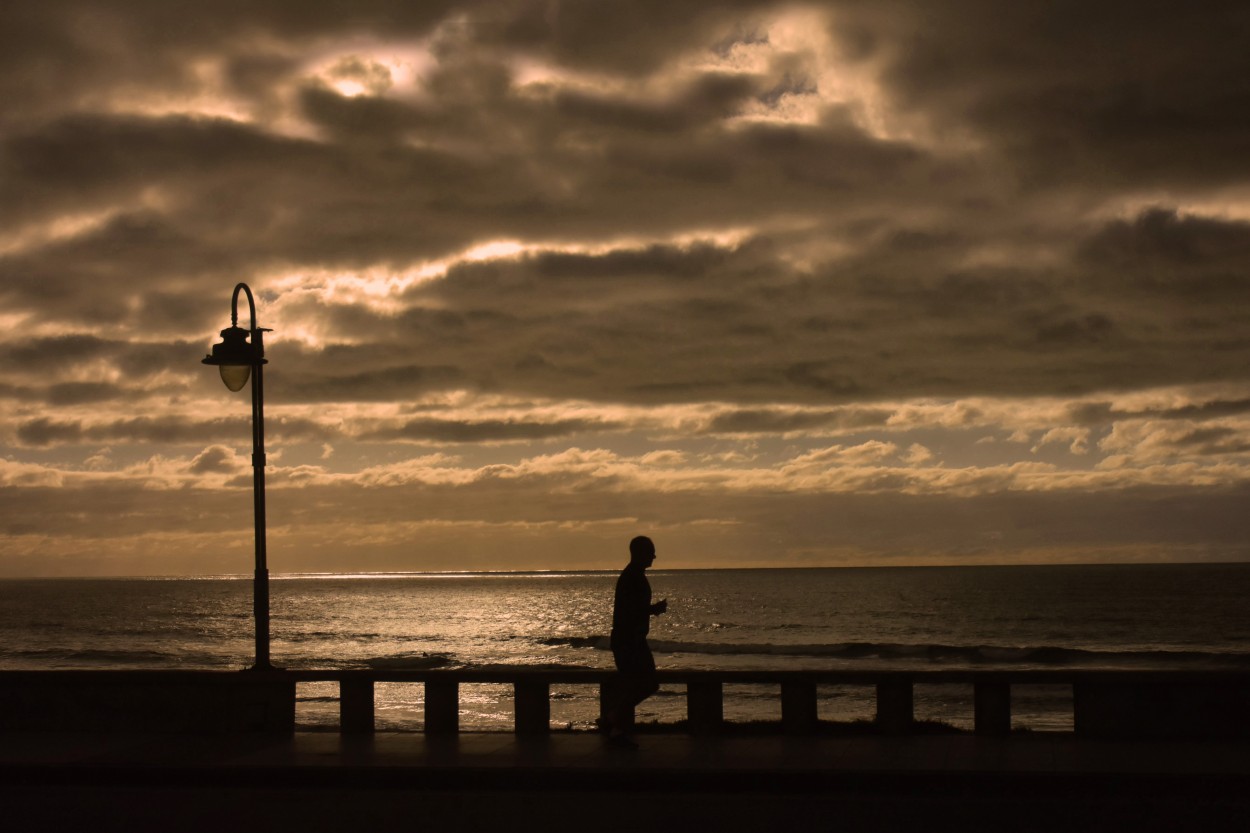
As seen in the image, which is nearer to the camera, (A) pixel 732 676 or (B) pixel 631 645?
(B) pixel 631 645

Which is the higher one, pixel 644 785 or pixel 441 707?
pixel 441 707

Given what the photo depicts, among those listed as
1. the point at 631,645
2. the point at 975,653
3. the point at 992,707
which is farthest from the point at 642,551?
the point at 975,653

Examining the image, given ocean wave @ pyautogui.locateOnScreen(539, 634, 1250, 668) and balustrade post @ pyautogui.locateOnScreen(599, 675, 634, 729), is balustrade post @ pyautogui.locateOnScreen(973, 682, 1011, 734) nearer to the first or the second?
balustrade post @ pyautogui.locateOnScreen(599, 675, 634, 729)

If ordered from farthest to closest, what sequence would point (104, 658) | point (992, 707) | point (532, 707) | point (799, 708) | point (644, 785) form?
1. point (104, 658)
2. point (532, 707)
3. point (799, 708)
4. point (992, 707)
5. point (644, 785)

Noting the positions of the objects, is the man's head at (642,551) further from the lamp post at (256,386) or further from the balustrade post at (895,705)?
the lamp post at (256,386)

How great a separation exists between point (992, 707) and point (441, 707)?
5.28m

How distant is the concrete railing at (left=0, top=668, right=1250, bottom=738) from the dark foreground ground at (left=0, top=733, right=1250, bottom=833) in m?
0.32

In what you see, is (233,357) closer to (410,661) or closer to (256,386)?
(256,386)

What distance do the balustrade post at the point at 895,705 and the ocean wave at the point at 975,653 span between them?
4246cm

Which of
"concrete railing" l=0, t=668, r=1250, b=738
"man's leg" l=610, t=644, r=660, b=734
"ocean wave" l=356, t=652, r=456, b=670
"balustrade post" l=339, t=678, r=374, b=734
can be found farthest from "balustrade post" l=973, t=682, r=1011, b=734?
"ocean wave" l=356, t=652, r=456, b=670

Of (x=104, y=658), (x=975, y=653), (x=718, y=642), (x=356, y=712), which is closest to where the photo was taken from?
(x=356, y=712)

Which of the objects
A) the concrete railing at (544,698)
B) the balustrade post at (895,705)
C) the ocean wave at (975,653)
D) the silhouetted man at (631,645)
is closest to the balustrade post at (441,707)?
the concrete railing at (544,698)

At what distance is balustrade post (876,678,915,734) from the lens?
11391mm

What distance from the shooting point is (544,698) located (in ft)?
40.2
